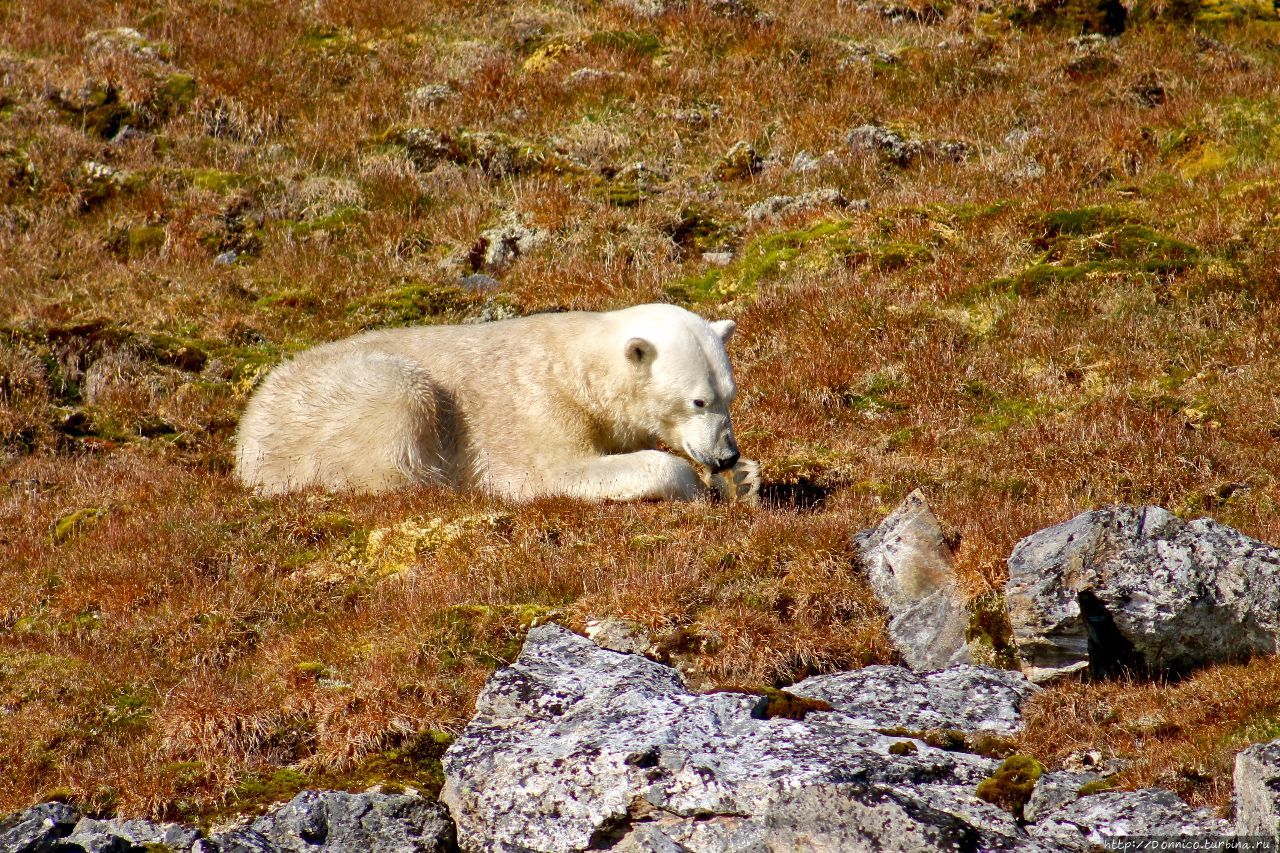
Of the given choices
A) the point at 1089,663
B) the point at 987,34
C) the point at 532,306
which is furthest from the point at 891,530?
the point at 987,34

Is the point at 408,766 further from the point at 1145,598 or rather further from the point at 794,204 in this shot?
the point at 794,204

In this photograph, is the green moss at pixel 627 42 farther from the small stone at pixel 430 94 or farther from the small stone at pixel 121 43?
the small stone at pixel 121 43

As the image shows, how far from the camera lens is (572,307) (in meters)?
13.9

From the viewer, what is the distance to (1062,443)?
9492 mm

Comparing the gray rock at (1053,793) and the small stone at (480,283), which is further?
the small stone at (480,283)

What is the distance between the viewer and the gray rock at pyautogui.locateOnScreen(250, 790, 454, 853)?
5.22 meters

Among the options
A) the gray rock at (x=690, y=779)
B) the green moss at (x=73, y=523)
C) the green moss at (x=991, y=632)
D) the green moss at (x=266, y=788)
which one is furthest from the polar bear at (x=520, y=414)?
the green moss at (x=266, y=788)

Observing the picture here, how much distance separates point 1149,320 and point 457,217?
27.5 ft

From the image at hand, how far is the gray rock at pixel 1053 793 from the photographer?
481 cm

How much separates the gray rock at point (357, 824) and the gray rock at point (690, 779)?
0.11 m

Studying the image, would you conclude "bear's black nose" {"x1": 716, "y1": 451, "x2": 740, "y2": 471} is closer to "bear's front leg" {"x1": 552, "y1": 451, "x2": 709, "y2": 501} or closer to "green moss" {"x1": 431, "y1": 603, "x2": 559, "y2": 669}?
"bear's front leg" {"x1": 552, "y1": 451, "x2": 709, "y2": 501}

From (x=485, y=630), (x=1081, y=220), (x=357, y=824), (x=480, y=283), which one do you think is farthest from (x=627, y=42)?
(x=357, y=824)

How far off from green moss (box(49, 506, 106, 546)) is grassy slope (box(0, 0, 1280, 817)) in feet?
0.83

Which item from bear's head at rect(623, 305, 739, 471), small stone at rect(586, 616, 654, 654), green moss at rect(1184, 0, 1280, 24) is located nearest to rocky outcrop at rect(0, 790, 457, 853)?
small stone at rect(586, 616, 654, 654)
